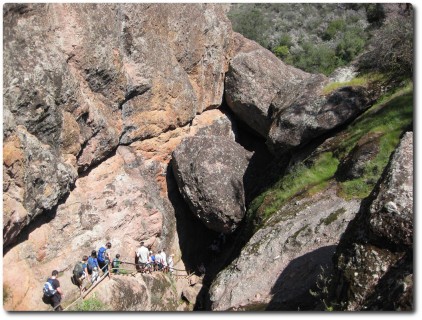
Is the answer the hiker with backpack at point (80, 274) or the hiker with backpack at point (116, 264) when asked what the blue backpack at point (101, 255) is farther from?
the hiker with backpack at point (80, 274)

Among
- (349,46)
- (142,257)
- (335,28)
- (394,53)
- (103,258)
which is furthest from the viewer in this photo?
(335,28)

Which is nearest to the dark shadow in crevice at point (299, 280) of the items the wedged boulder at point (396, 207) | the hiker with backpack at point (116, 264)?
the wedged boulder at point (396, 207)

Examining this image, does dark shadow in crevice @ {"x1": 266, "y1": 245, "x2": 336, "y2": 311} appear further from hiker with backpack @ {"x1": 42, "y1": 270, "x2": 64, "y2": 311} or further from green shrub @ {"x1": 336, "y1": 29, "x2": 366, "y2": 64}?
green shrub @ {"x1": 336, "y1": 29, "x2": 366, "y2": 64}

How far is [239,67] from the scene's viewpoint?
23141mm

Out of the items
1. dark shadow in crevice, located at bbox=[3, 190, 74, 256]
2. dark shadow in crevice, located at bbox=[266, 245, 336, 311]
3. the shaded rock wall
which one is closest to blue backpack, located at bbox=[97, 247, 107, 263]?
dark shadow in crevice, located at bbox=[3, 190, 74, 256]

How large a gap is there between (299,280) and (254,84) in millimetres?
11948

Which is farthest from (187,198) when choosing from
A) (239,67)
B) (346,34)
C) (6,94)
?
(346,34)

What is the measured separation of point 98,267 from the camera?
15109 mm

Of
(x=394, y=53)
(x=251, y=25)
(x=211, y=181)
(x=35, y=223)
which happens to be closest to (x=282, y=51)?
(x=251, y=25)

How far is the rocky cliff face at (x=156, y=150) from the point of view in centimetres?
1316

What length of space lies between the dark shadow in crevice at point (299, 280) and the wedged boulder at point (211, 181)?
6.21 metres

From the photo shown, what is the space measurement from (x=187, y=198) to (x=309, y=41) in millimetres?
22063

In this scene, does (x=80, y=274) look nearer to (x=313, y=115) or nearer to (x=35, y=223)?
(x=35, y=223)

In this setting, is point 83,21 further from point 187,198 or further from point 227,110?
point 227,110
